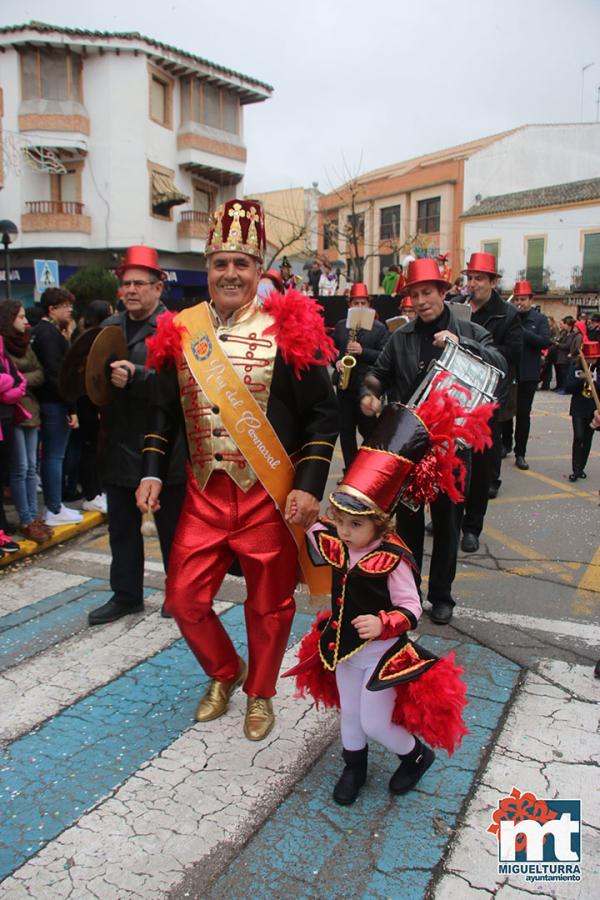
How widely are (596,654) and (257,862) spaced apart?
2321 millimetres

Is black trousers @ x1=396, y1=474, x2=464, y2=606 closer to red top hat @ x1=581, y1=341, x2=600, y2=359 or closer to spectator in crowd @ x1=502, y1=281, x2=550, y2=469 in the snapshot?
red top hat @ x1=581, y1=341, x2=600, y2=359

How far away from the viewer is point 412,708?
8.43ft

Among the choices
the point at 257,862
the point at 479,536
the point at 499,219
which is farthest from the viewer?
the point at 499,219

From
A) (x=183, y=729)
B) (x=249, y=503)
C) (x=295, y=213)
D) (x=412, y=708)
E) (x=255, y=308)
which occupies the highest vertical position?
(x=295, y=213)

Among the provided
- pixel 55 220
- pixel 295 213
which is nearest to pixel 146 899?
pixel 55 220

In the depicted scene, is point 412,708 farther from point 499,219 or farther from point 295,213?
point 295,213

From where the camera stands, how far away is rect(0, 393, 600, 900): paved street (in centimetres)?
236

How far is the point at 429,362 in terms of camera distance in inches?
167

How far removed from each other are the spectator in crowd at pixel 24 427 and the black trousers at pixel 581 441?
18.2 ft

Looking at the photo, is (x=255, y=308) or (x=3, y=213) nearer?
(x=255, y=308)

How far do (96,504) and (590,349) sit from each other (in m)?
4.54

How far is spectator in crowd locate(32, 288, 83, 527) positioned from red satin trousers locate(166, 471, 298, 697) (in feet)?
11.1

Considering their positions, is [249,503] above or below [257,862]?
above

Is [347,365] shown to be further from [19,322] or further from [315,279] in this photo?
[315,279]
